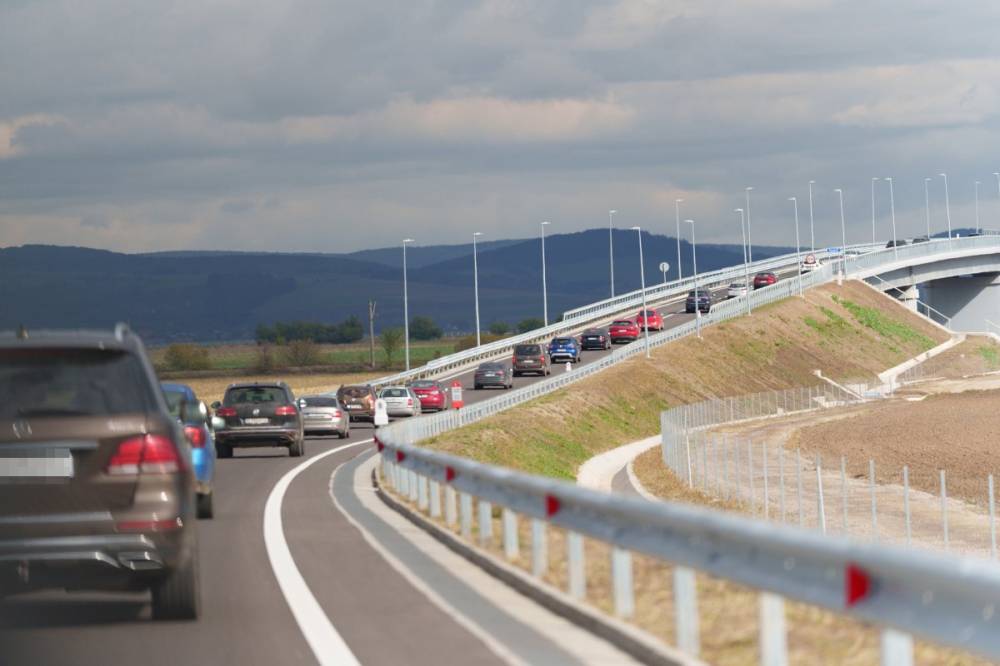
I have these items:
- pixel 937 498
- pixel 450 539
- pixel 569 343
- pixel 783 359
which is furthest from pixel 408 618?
pixel 783 359

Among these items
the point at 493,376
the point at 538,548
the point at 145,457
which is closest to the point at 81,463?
the point at 145,457

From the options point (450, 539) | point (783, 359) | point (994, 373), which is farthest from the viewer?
point (994, 373)

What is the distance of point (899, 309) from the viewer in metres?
144

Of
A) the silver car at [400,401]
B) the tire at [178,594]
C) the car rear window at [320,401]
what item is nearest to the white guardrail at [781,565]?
the tire at [178,594]

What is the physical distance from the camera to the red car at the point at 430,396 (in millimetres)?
76875

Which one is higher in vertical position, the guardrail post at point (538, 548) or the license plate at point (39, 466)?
the license plate at point (39, 466)

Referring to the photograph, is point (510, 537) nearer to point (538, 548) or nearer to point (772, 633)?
point (538, 548)

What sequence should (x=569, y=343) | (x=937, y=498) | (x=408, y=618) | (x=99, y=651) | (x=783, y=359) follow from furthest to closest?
(x=783, y=359) → (x=569, y=343) → (x=937, y=498) → (x=408, y=618) → (x=99, y=651)

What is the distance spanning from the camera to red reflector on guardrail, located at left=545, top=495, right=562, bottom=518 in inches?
551

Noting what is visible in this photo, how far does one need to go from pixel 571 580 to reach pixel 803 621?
2385 mm

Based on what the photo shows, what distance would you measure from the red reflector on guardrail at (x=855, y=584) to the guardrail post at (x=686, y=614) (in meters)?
2.41

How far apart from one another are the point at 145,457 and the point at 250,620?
6.05ft

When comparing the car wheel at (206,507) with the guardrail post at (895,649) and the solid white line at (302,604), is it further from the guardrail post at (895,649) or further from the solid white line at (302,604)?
the guardrail post at (895,649)

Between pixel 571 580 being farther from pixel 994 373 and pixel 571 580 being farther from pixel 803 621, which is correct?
pixel 994 373
